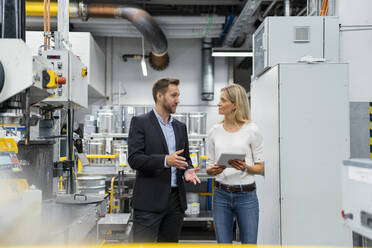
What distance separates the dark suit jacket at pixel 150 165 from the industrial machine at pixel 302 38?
1.31 metres

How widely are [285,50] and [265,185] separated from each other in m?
1.18

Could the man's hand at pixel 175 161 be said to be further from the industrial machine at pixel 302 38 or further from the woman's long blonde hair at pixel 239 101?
the industrial machine at pixel 302 38

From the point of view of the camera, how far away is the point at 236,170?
84.1 inches

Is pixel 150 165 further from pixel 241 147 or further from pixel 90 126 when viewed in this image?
pixel 90 126

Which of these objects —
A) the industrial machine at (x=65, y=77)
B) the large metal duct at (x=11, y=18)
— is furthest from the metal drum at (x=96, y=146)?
the large metal duct at (x=11, y=18)

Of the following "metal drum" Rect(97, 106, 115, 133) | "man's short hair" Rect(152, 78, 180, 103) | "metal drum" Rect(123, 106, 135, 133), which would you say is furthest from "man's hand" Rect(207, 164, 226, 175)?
"metal drum" Rect(97, 106, 115, 133)

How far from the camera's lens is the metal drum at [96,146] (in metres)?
4.85

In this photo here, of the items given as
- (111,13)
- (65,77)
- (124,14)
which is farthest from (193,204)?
(111,13)

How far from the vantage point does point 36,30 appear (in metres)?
6.26

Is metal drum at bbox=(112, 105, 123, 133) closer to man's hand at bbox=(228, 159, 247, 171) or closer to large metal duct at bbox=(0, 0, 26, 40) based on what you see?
man's hand at bbox=(228, 159, 247, 171)

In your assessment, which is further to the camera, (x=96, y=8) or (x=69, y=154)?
(x=96, y=8)

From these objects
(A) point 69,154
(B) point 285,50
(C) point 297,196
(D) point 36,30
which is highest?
(D) point 36,30

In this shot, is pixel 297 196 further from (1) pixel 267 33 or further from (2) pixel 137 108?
(2) pixel 137 108

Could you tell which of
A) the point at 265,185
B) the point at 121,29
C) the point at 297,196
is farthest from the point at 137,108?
the point at 297,196
